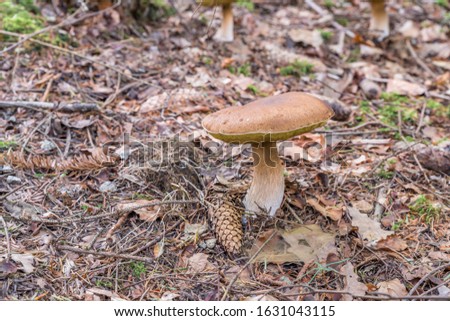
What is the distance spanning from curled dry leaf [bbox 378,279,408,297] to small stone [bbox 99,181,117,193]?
1.81 m

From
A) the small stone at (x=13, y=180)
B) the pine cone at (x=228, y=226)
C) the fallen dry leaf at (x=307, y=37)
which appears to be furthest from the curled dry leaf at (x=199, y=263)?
the fallen dry leaf at (x=307, y=37)

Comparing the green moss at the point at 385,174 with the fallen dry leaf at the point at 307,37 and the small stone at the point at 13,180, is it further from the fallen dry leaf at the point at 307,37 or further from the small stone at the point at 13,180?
the fallen dry leaf at the point at 307,37

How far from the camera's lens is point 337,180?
11.1 ft

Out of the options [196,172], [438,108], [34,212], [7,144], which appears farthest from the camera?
[438,108]

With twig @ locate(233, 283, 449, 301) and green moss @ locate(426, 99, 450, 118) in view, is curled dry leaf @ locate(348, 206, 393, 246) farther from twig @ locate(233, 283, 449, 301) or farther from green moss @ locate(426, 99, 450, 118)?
green moss @ locate(426, 99, 450, 118)

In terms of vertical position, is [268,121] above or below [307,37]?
above

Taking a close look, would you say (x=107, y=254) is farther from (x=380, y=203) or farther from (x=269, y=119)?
(x=380, y=203)

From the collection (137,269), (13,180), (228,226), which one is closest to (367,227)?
(228,226)

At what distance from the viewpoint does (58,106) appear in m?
3.83

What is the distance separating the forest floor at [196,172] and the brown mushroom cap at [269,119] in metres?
0.59

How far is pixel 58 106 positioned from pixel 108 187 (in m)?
1.15

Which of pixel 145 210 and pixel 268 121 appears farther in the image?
pixel 145 210

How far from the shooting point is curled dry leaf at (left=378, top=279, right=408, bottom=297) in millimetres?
2400

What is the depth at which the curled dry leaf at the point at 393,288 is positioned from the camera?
2400 millimetres
